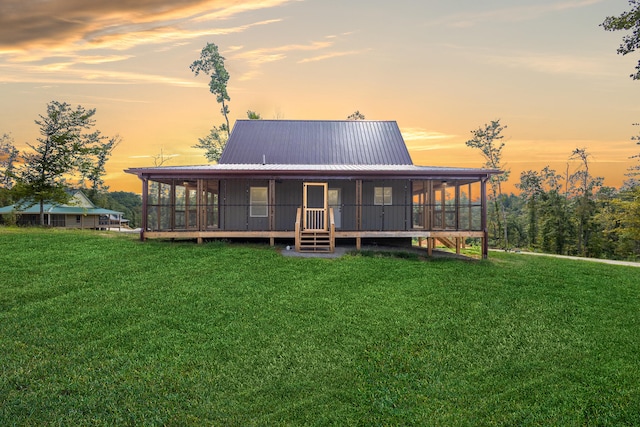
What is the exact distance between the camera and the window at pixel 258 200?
17.1 meters

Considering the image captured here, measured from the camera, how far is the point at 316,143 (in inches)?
790

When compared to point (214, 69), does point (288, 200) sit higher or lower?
lower

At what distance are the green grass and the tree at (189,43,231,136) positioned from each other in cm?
2682

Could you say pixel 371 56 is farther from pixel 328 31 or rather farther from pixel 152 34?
pixel 152 34

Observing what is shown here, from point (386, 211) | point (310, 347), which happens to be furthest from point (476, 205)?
point (310, 347)

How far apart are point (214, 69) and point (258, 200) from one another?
2344 centimetres

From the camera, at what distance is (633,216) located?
25.7 m

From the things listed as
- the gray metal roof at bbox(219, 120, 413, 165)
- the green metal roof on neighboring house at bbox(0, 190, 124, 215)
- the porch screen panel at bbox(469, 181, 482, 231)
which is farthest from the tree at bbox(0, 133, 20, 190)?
the porch screen panel at bbox(469, 181, 482, 231)

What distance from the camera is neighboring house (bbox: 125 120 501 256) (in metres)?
14.9

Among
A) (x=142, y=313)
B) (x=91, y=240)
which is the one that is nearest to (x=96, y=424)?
(x=142, y=313)

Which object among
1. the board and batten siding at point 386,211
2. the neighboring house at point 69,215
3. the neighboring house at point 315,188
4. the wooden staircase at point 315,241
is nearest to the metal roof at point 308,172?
the neighboring house at point 315,188

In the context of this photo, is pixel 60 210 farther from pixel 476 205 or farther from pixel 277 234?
pixel 476 205

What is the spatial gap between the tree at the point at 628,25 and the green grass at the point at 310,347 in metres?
10.6

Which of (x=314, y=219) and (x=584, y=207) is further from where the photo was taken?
(x=584, y=207)
